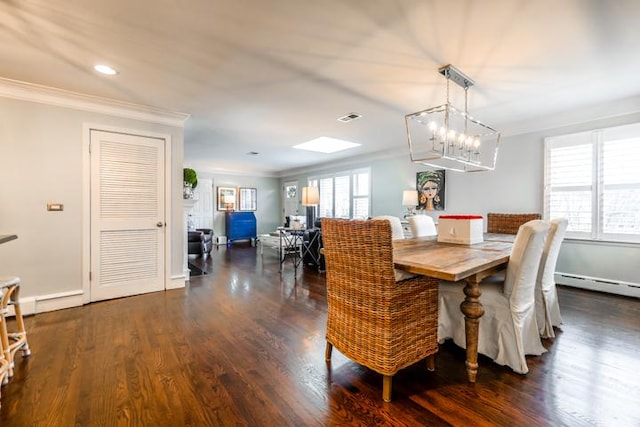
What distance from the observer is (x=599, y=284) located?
3.65 meters

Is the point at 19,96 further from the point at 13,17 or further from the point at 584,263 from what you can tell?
the point at 584,263

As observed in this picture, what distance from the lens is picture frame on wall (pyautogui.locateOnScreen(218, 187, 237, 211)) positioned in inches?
349

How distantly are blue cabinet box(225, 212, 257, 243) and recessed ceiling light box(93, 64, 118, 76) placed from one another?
245 inches

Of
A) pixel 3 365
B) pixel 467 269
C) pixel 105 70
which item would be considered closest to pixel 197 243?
pixel 105 70

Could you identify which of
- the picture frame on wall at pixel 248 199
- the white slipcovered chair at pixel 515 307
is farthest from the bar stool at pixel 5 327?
the picture frame on wall at pixel 248 199

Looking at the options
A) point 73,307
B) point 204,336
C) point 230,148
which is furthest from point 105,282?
point 230,148

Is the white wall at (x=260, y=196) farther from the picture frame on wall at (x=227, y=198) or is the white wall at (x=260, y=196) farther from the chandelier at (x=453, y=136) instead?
the chandelier at (x=453, y=136)

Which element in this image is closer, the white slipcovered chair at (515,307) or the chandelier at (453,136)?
the white slipcovered chair at (515,307)

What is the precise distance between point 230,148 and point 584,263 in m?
6.05

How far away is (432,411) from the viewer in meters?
1.54

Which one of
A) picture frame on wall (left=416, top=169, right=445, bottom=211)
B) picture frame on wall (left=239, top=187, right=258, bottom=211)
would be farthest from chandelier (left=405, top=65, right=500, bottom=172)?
picture frame on wall (left=239, top=187, right=258, bottom=211)

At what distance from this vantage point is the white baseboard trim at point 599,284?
11.3ft

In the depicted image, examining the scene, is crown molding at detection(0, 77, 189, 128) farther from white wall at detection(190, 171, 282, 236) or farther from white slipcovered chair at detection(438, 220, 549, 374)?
white wall at detection(190, 171, 282, 236)

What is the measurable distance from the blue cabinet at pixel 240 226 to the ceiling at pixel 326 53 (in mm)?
5306
